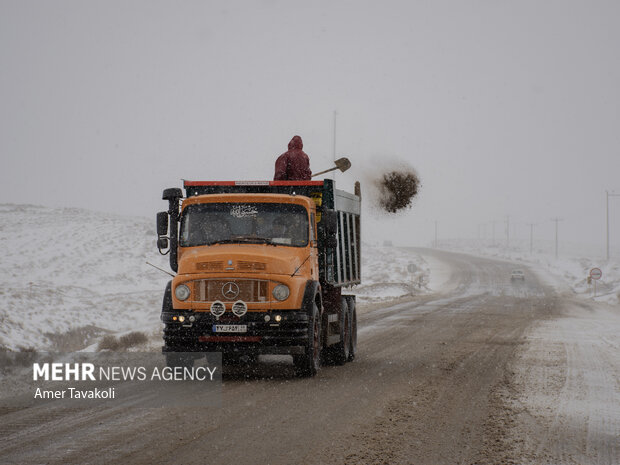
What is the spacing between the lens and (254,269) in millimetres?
10891

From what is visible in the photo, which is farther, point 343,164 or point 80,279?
point 80,279

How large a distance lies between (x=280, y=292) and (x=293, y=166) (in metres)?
3.05

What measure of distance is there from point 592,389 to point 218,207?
6022mm

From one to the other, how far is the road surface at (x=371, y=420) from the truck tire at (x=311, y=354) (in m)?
0.22

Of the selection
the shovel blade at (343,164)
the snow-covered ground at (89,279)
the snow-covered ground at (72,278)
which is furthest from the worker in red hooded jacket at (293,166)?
the snow-covered ground at (72,278)

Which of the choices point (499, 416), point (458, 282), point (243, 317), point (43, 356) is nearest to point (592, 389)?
point (499, 416)

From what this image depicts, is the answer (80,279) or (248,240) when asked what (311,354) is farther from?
(80,279)

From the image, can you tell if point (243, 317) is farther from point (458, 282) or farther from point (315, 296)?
point (458, 282)

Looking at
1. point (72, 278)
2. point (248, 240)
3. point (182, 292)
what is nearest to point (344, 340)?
point (248, 240)

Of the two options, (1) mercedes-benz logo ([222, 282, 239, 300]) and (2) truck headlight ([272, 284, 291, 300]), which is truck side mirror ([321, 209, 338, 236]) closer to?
(2) truck headlight ([272, 284, 291, 300])

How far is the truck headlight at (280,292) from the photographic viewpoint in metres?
10.9

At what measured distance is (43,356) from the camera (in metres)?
13.6

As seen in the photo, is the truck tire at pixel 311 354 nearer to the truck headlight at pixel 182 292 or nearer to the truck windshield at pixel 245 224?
the truck windshield at pixel 245 224
